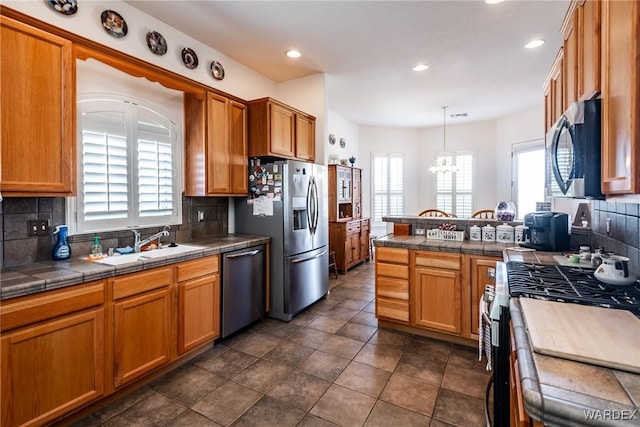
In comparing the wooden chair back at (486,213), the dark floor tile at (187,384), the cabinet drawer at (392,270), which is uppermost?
the wooden chair back at (486,213)

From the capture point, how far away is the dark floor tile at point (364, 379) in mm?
2197

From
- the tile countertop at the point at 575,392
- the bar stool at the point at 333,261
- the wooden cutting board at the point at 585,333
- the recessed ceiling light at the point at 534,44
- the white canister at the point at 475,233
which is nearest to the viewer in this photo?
the tile countertop at the point at 575,392

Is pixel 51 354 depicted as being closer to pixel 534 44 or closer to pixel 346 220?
pixel 346 220

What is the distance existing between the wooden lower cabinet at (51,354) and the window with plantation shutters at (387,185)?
5930 mm

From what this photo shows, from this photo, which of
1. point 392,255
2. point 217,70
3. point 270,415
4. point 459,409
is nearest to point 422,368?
point 459,409

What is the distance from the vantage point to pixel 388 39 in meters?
3.15

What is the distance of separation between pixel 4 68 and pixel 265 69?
8.58 feet

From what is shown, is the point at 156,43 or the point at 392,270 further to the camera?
the point at 392,270

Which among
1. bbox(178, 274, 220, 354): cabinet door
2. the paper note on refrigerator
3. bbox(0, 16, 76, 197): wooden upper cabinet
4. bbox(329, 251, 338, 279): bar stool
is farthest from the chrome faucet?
bbox(329, 251, 338, 279): bar stool

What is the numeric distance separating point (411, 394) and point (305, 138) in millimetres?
2940

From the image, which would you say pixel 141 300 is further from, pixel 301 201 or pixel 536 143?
pixel 536 143

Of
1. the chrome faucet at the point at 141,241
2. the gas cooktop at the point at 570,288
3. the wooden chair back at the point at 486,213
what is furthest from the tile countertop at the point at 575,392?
the wooden chair back at the point at 486,213

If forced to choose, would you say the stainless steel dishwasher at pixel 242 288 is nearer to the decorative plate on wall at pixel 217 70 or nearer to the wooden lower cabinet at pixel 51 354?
the wooden lower cabinet at pixel 51 354

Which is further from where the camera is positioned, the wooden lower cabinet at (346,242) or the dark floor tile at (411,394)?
the wooden lower cabinet at (346,242)
